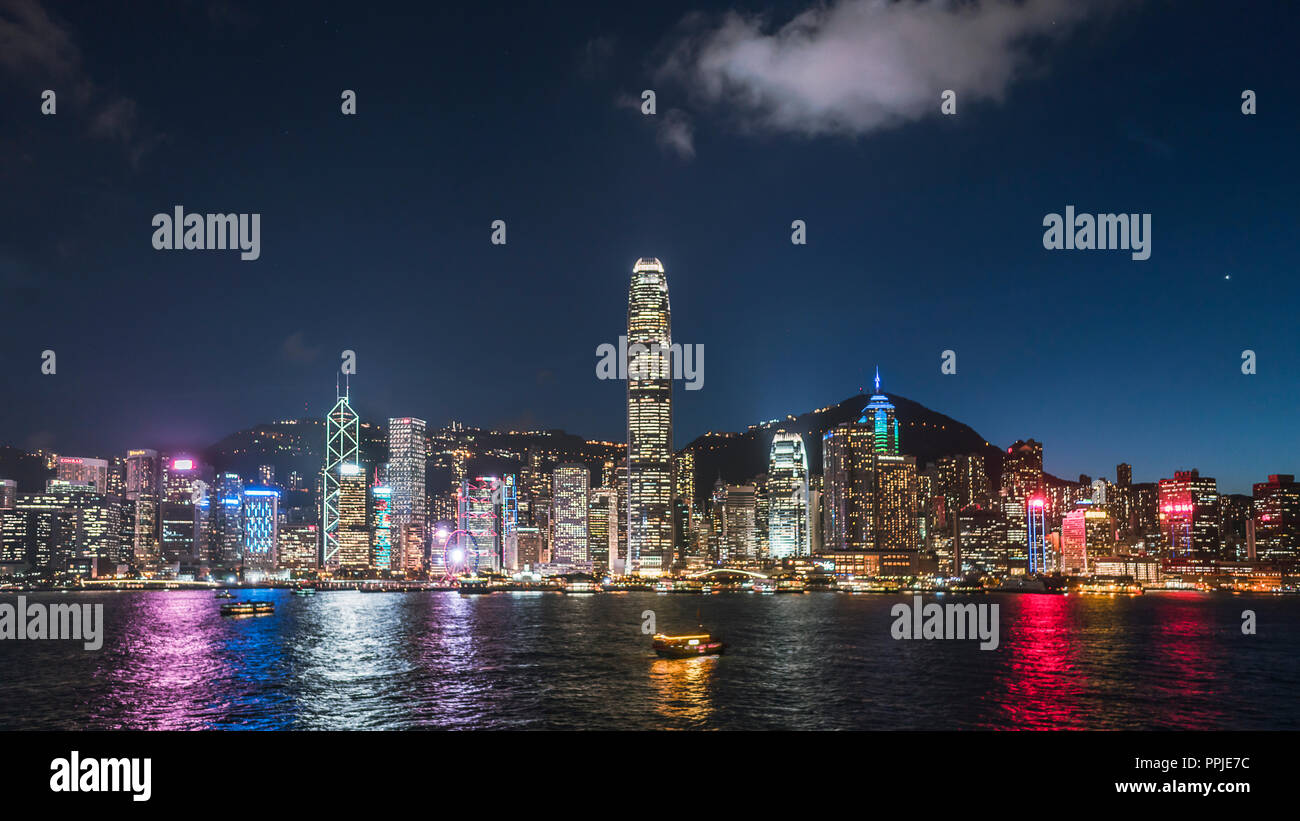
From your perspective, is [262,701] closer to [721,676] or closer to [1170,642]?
[721,676]

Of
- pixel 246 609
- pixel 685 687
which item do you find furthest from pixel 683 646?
pixel 246 609

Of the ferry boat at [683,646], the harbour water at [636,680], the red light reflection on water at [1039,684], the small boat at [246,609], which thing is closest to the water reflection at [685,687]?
the harbour water at [636,680]

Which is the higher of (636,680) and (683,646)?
(636,680)

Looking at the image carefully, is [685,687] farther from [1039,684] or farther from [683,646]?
[1039,684]

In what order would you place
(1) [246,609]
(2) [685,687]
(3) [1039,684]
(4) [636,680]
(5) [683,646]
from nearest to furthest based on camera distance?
(2) [685,687]
(3) [1039,684]
(4) [636,680]
(5) [683,646]
(1) [246,609]
